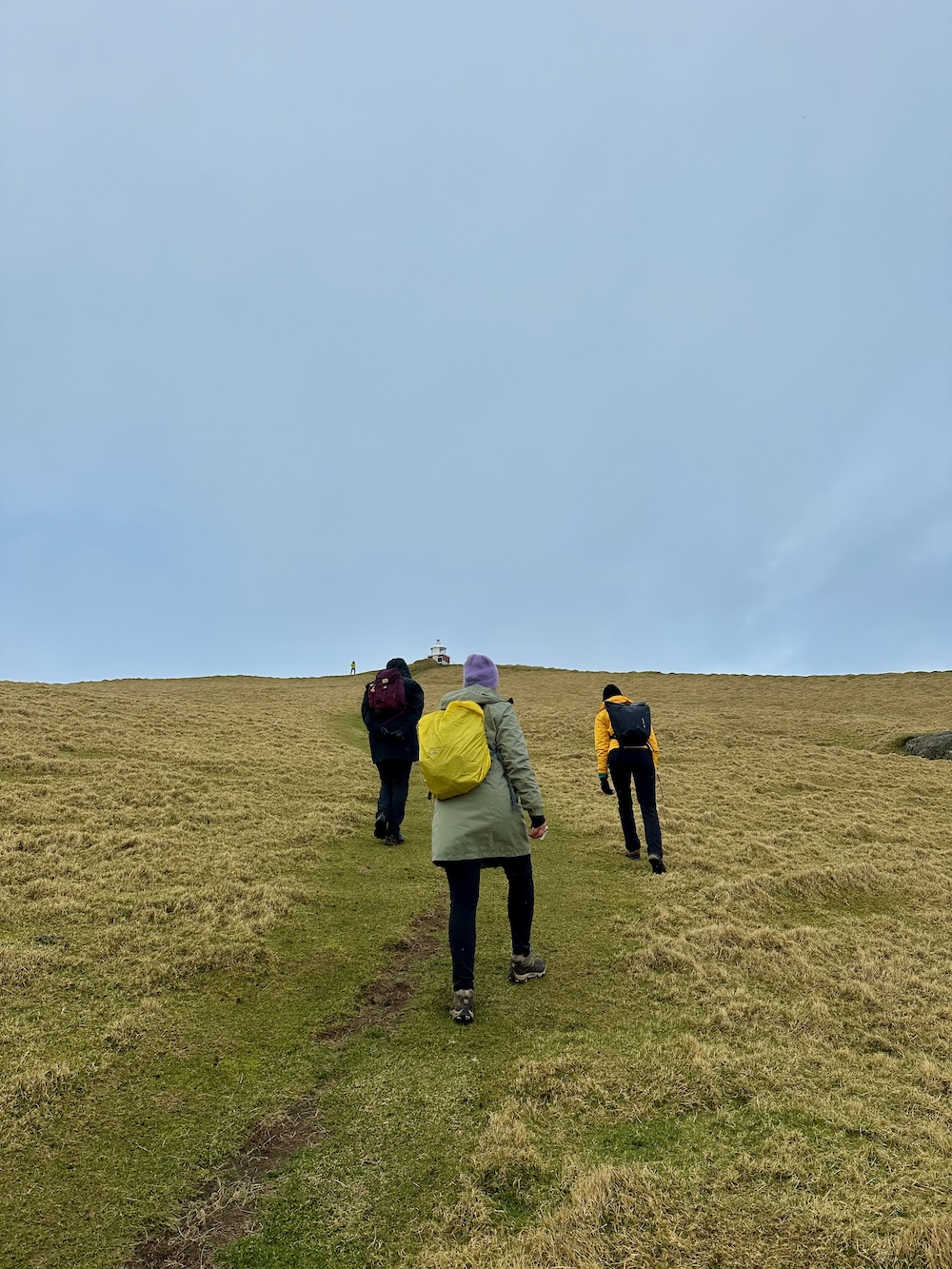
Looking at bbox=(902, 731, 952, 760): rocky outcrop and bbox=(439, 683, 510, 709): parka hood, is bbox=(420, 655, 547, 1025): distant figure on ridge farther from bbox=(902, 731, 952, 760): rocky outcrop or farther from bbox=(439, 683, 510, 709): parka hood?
bbox=(902, 731, 952, 760): rocky outcrop

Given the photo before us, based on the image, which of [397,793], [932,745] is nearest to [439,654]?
[932,745]

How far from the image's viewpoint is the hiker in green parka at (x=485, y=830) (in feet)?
19.9

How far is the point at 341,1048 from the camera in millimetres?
5836

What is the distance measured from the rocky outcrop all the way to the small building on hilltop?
146ft

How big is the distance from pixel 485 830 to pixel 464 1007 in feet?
5.56

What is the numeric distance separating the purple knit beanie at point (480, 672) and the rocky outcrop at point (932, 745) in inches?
987

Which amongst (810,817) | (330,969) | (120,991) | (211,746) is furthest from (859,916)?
(211,746)

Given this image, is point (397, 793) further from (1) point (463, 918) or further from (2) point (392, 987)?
(1) point (463, 918)

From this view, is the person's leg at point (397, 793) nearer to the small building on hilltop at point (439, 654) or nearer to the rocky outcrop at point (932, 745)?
the rocky outcrop at point (932, 745)

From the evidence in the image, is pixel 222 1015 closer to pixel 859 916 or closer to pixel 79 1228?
pixel 79 1228

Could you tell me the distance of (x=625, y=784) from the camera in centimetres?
1132

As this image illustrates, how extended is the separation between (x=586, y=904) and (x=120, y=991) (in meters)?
6.14

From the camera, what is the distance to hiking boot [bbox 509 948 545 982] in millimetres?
7043

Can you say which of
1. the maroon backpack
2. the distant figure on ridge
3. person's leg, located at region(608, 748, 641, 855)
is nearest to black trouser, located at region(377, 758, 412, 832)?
the maroon backpack
